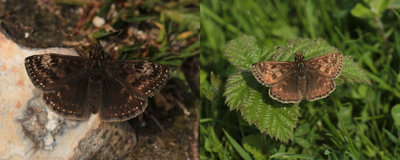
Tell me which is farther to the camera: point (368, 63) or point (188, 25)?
point (188, 25)

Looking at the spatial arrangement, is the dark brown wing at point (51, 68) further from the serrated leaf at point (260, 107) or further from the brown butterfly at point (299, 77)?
the brown butterfly at point (299, 77)

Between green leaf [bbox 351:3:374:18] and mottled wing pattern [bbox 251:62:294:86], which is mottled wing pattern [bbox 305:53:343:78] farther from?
green leaf [bbox 351:3:374:18]

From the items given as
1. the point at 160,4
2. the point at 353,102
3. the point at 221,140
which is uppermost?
the point at 160,4

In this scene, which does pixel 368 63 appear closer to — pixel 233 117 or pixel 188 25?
pixel 233 117

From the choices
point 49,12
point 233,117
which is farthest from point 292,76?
point 49,12

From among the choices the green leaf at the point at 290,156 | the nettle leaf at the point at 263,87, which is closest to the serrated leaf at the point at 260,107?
the nettle leaf at the point at 263,87

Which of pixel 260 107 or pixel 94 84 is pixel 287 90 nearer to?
pixel 260 107

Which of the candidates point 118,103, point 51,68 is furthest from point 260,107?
point 51,68
